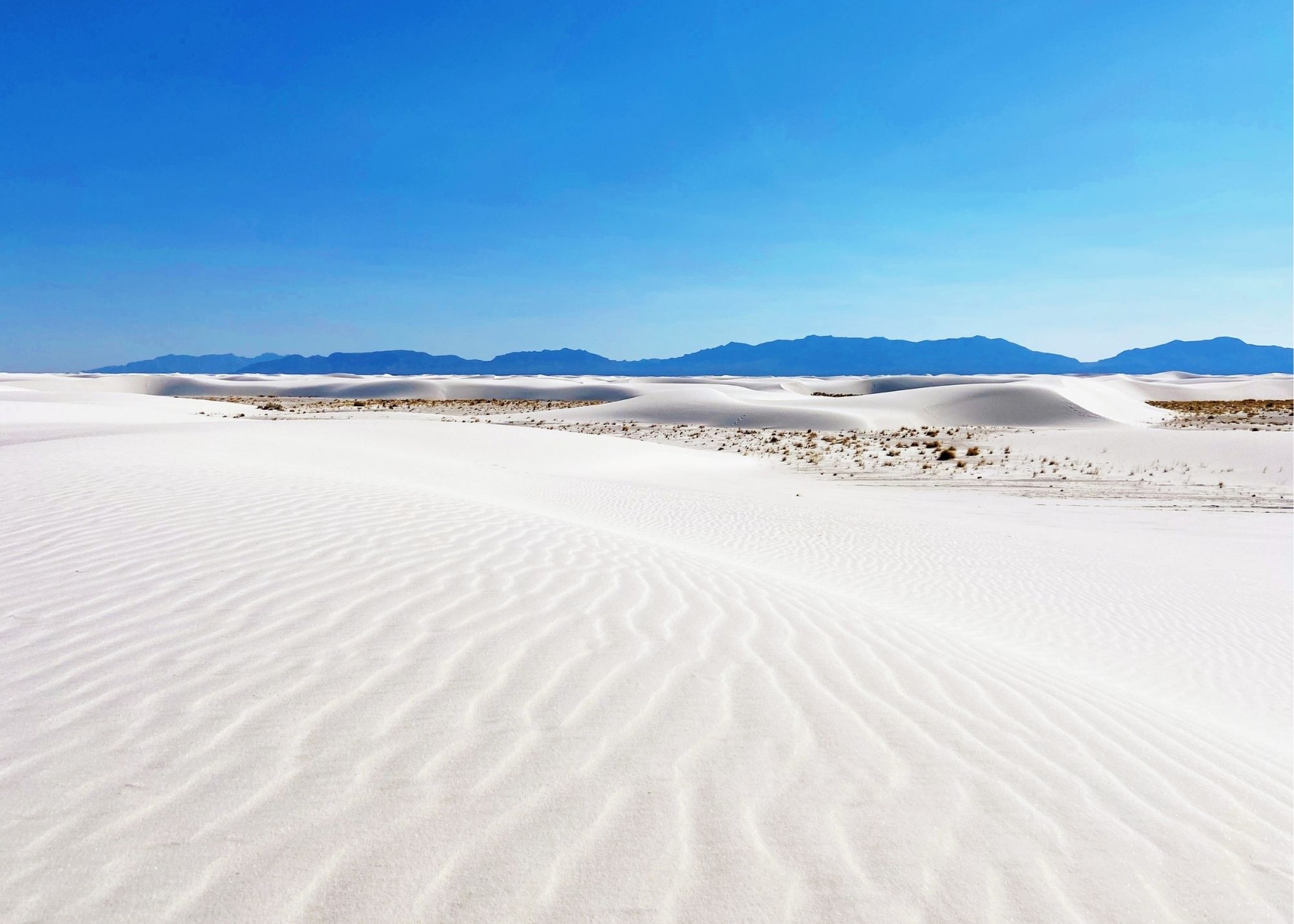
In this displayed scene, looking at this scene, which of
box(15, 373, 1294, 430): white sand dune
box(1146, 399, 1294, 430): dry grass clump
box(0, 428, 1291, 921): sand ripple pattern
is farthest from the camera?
box(15, 373, 1294, 430): white sand dune

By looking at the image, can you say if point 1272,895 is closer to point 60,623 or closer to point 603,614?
point 603,614

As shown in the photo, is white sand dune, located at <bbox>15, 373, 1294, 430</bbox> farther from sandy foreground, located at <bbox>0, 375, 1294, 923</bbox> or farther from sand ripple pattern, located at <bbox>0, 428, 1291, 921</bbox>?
sand ripple pattern, located at <bbox>0, 428, 1291, 921</bbox>

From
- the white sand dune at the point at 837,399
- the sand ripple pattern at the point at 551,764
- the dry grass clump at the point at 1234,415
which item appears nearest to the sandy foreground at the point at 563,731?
Answer: the sand ripple pattern at the point at 551,764

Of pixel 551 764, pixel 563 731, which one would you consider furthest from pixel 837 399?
pixel 551 764

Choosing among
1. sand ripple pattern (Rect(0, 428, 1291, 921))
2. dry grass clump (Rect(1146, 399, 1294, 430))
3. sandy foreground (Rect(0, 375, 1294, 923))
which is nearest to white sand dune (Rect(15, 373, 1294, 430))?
dry grass clump (Rect(1146, 399, 1294, 430))

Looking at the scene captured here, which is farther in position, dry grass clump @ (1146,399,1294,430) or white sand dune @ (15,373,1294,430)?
white sand dune @ (15,373,1294,430)

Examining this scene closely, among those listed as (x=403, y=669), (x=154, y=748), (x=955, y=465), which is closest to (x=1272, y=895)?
(x=403, y=669)

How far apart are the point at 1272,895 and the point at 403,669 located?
342cm

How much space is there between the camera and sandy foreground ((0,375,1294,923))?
7.01 ft

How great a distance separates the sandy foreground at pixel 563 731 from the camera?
7.01ft

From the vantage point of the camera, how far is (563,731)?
115 inches

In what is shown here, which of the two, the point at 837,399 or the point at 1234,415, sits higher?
the point at 837,399

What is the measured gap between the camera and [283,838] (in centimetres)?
220

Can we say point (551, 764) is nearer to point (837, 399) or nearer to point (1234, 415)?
point (1234, 415)
